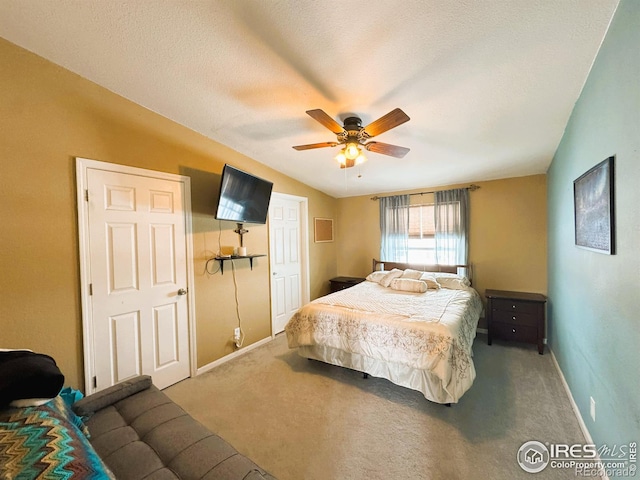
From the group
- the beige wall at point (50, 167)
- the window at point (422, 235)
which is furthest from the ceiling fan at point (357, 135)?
the window at point (422, 235)

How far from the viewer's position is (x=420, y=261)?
4.28m

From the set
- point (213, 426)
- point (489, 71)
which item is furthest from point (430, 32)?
point (213, 426)

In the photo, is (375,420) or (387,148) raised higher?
(387,148)

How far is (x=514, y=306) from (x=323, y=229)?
3.11m

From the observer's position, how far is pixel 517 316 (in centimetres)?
321

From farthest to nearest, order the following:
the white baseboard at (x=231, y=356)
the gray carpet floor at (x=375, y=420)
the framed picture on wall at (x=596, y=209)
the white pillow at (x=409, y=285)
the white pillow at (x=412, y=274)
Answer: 1. the white pillow at (x=412, y=274)
2. the white pillow at (x=409, y=285)
3. the white baseboard at (x=231, y=356)
4. the gray carpet floor at (x=375, y=420)
5. the framed picture on wall at (x=596, y=209)

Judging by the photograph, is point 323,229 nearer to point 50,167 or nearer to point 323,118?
point 323,118

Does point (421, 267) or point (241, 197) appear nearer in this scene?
point (241, 197)

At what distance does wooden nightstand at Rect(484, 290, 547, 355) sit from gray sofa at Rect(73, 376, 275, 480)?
3.40 metres

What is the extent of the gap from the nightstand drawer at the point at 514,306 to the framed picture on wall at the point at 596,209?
5.04 ft

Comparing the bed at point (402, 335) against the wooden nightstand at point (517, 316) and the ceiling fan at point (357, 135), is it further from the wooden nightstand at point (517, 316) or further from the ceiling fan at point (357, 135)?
the ceiling fan at point (357, 135)

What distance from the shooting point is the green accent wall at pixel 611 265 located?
3.72 feet

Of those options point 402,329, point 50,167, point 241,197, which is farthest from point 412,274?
point 50,167

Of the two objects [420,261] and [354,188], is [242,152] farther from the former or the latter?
[420,261]
